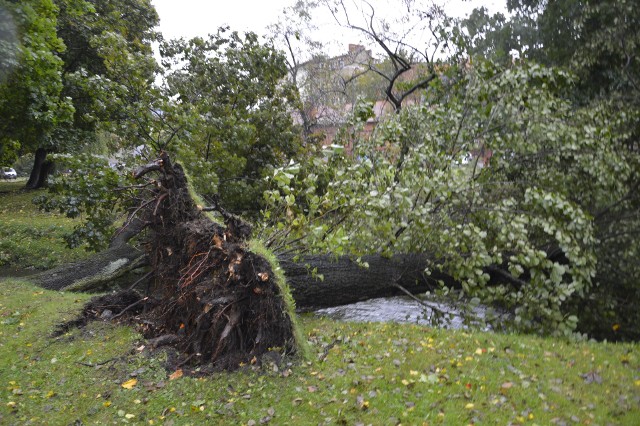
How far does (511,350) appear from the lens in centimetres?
539

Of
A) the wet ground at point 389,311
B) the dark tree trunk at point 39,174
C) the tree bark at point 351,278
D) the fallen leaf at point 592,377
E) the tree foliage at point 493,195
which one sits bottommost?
the wet ground at point 389,311

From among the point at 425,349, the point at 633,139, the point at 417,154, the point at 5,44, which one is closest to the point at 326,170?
the point at 417,154

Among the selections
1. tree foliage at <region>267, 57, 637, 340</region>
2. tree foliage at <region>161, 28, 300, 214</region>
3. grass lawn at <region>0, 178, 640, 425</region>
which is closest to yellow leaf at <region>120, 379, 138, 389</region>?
grass lawn at <region>0, 178, 640, 425</region>

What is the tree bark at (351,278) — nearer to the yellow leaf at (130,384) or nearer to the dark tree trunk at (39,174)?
the yellow leaf at (130,384)

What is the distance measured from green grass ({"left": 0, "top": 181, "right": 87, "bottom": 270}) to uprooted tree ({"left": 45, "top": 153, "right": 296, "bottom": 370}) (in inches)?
259

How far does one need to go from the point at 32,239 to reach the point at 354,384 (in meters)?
12.4

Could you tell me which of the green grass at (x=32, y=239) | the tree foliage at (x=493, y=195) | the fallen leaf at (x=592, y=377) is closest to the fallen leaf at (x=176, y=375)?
the tree foliage at (x=493, y=195)

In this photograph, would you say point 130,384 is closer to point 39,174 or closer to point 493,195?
point 493,195

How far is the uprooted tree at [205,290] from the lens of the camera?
5078 millimetres

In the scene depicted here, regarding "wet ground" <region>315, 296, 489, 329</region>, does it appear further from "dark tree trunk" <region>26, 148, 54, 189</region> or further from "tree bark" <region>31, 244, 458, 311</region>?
"dark tree trunk" <region>26, 148, 54, 189</region>

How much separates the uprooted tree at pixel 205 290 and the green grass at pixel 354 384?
312 mm

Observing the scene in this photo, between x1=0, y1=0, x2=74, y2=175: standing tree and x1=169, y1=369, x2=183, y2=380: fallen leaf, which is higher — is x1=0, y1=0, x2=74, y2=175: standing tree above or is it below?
above

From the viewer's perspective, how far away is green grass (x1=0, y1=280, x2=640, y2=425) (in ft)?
13.5

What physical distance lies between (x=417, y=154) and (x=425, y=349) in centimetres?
305
